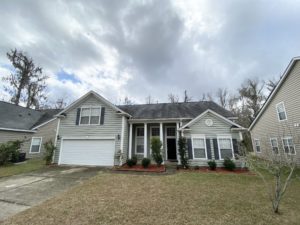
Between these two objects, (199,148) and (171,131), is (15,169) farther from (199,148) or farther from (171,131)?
(199,148)

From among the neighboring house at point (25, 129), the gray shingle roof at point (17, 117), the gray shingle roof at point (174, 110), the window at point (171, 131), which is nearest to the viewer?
the gray shingle roof at point (174, 110)

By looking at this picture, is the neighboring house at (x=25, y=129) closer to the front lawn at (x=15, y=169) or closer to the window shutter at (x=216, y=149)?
the front lawn at (x=15, y=169)

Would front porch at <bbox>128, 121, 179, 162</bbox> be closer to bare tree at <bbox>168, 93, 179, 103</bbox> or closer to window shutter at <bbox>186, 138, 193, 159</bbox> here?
window shutter at <bbox>186, 138, 193, 159</bbox>

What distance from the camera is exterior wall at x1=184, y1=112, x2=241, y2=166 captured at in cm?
1127

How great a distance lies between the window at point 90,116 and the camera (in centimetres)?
1257

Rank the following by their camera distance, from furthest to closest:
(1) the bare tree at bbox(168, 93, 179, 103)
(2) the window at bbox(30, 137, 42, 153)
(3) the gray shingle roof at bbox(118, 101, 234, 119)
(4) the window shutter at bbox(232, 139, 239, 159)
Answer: (1) the bare tree at bbox(168, 93, 179, 103)
(2) the window at bbox(30, 137, 42, 153)
(3) the gray shingle roof at bbox(118, 101, 234, 119)
(4) the window shutter at bbox(232, 139, 239, 159)

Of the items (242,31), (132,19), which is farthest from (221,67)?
(132,19)

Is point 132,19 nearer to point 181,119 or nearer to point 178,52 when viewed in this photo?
point 178,52

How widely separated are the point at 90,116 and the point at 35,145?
8930mm

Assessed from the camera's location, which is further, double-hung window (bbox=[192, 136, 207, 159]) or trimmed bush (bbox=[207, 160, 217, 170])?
double-hung window (bbox=[192, 136, 207, 159])

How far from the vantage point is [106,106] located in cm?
1262

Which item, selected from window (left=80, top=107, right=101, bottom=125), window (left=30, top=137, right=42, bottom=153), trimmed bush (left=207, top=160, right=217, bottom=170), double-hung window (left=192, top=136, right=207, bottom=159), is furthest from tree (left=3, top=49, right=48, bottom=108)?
trimmed bush (left=207, top=160, right=217, bottom=170)

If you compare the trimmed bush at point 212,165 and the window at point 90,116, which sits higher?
the window at point 90,116

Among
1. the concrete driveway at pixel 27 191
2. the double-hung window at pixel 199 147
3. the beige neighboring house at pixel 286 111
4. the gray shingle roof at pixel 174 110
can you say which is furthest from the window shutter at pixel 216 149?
the concrete driveway at pixel 27 191
